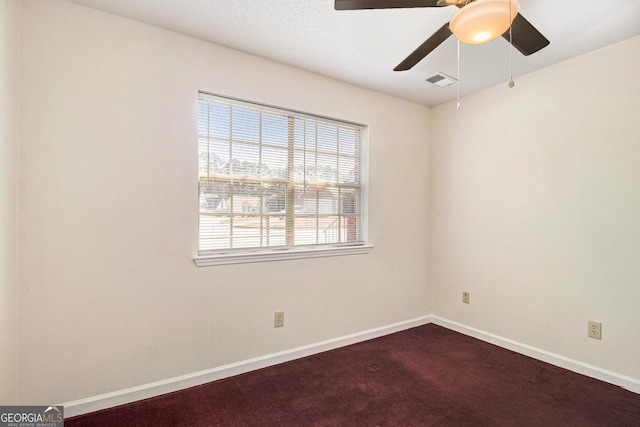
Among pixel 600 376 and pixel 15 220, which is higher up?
pixel 15 220

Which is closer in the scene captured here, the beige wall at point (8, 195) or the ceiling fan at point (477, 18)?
the ceiling fan at point (477, 18)

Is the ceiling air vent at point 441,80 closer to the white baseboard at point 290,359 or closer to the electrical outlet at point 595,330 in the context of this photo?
the electrical outlet at point 595,330

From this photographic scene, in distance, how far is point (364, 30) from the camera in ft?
6.86

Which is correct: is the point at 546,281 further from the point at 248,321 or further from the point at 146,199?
the point at 146,199

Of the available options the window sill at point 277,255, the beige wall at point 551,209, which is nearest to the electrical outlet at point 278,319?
the window sill at point 277,255

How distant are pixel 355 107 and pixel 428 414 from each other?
2.62 meters

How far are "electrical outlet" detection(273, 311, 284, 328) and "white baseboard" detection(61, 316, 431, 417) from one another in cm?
23

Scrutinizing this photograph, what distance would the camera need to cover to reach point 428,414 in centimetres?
193

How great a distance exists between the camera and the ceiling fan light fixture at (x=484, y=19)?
4.17 feet

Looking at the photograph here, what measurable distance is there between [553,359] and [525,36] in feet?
8.34

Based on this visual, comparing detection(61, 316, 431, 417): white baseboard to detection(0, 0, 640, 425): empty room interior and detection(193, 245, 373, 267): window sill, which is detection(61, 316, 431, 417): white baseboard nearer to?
detection(0, 0, 640, 425): empty room interior

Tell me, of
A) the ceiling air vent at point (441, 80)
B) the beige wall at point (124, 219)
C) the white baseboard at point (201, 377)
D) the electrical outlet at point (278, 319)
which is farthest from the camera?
the ceiling air vent at point (441, 80)

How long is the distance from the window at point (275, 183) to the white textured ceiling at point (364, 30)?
1.58ft

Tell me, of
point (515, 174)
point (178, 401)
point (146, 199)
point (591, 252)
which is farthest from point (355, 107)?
point (178, 401)
